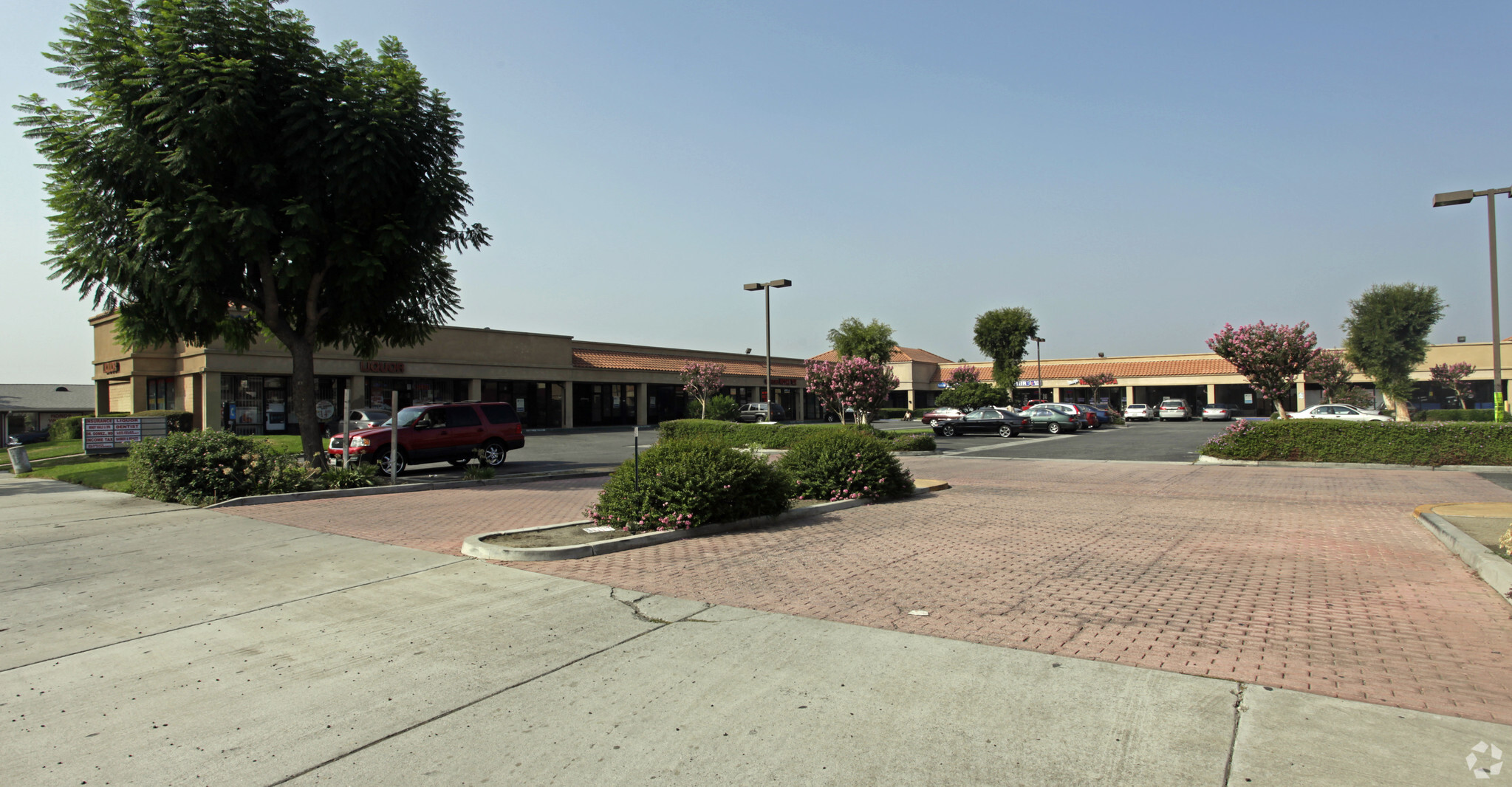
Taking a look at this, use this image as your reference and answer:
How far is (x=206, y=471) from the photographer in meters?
13.1

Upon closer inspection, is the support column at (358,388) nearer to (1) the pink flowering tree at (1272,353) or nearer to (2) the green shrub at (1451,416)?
(1) the pink flowering tree at (1272,353)

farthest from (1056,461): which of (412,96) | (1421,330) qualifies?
(1421,330)

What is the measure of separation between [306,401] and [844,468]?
11175 mm

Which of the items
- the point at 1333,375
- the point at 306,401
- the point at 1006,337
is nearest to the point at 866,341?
the point at 1006,337

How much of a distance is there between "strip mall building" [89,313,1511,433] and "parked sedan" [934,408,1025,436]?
1964cm

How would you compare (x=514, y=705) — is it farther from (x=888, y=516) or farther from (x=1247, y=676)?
(x=888, y=516)

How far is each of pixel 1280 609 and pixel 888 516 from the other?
572 centimetres

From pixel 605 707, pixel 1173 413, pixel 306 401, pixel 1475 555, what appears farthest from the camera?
pixel 1173 413

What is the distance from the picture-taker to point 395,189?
15.9 meters

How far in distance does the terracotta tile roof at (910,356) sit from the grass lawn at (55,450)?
46613mm

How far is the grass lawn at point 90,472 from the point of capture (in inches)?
635

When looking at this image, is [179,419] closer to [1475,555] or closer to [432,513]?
[432,513]

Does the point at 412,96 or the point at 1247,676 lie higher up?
the point at 412,96

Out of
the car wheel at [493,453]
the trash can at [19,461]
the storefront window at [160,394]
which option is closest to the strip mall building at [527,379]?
the storefront window at [160,394]
